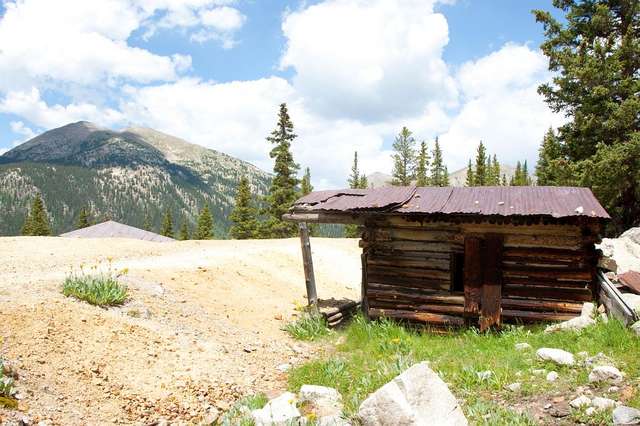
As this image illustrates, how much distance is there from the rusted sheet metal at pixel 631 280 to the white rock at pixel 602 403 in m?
5.74

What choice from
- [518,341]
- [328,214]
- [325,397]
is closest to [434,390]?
[325,397]

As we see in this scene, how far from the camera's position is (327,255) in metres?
23.0

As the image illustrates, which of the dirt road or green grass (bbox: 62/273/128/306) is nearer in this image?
the dirt road

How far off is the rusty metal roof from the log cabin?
0.02 meters

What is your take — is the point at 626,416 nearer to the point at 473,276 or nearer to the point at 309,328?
the point at 473,276

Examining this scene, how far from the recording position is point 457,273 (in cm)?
1181

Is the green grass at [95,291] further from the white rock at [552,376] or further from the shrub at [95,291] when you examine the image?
the white rock at [552,376]

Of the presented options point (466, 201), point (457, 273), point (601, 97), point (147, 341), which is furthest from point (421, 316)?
point (601, 97)

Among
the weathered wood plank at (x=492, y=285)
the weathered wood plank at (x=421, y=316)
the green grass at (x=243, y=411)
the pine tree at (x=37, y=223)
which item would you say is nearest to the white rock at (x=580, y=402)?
the green grass at (x=243, y=411)

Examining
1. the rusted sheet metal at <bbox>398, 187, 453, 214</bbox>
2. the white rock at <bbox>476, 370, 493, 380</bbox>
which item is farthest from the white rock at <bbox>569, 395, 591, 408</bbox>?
the rusted sheet metal at <bbox>398, 187, 453, 214</bbox>

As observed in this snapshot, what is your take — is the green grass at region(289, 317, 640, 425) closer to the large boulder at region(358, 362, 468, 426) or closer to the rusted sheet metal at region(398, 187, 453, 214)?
the large boulder at region(358, 362, 468, 426)

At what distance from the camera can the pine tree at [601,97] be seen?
792 inches

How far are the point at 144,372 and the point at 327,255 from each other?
1609 centimetres

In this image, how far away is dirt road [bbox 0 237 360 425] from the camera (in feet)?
20.4
